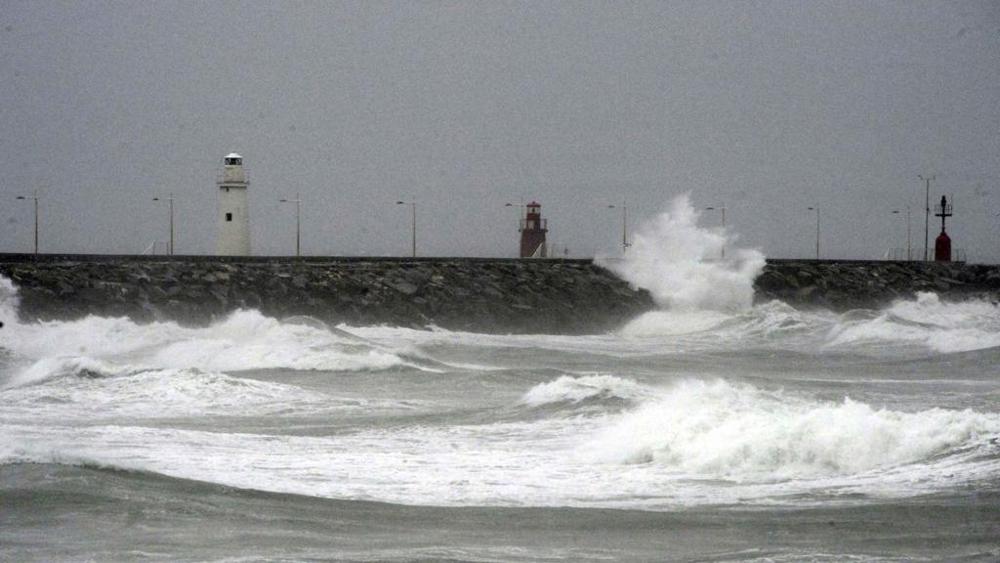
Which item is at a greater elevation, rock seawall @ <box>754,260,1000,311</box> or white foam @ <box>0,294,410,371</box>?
rock seawall @ <box>754,260,1000,311</box>

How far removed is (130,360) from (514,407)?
1285cm

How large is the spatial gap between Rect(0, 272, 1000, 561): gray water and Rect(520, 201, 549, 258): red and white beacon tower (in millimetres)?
34530

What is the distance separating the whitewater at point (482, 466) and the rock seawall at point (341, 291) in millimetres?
11568

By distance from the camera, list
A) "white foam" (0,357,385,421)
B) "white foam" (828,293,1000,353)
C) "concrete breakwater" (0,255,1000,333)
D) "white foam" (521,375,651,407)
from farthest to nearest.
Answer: "concrete breakwater" (0,255,1000,333), "white foam" (828,293,1000,353), "white foam" (521,375,651,407), "white foam" (0,357,385,421)

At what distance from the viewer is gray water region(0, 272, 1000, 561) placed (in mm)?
10125

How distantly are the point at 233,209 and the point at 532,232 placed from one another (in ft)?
51.5

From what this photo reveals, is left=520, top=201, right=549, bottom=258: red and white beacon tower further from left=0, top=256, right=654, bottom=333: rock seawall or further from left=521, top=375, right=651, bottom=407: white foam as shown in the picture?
left=521, top=375, right=651, bottom=407: white foam

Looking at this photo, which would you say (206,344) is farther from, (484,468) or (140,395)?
(484,468)

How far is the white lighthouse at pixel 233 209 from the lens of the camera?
47.3m

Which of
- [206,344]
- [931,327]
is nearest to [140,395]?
[206,344]

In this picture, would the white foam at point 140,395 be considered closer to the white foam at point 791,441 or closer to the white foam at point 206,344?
the white foam at point 206,344

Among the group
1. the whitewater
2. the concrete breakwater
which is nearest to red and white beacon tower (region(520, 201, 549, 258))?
the concrete breakwater

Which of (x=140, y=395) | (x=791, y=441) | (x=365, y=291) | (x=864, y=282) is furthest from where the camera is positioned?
(x=864, y=282)

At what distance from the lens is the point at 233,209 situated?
156 ft
